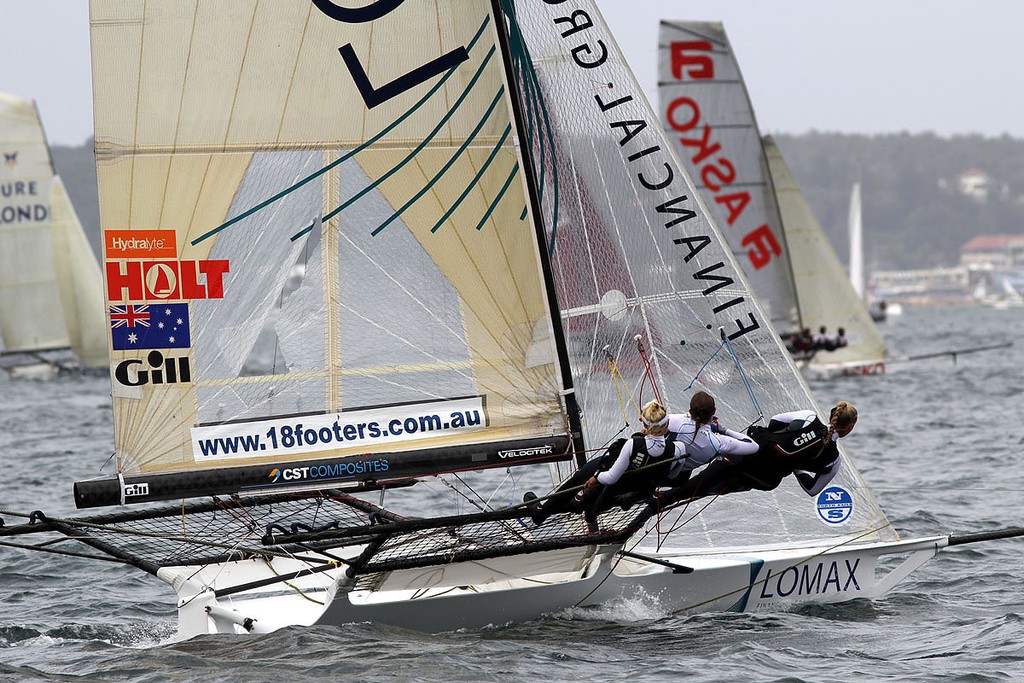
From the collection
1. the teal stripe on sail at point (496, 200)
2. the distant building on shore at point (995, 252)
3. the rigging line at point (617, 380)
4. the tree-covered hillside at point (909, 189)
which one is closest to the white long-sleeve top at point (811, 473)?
the rigging line at point (617, 380)

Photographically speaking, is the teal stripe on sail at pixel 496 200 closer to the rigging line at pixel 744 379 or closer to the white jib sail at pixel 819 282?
the rigging line at pixel 744 379

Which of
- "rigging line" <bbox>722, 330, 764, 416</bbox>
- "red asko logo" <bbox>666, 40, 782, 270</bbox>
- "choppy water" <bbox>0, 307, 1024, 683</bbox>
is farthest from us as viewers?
"red asko logo" <bbox>666, 40, 782, 270</bbox>

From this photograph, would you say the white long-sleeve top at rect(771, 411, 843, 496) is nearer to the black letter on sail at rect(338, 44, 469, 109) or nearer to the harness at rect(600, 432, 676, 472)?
the harness at rect(600, 432, 676, 472)

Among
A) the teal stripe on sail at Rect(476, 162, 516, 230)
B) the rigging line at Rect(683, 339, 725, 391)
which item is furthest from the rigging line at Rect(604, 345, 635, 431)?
the teal stripe on sail at Rect(476, 162, 516, 230)

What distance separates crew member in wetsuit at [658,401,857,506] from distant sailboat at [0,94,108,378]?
23.2 metres

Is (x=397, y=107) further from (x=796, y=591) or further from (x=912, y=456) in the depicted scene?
(x=912, y=456)

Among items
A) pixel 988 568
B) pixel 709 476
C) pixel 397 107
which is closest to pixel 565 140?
pixel 397 107

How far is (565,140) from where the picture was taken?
788 cm

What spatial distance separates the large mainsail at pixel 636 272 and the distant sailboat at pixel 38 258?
2217 cm

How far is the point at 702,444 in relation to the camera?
7188 mm

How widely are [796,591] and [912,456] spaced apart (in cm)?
673

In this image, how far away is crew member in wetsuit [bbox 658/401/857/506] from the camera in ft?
23.6

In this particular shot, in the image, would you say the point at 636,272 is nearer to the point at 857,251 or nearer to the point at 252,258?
the point at 252,258

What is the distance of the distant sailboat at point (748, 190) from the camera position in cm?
2067
